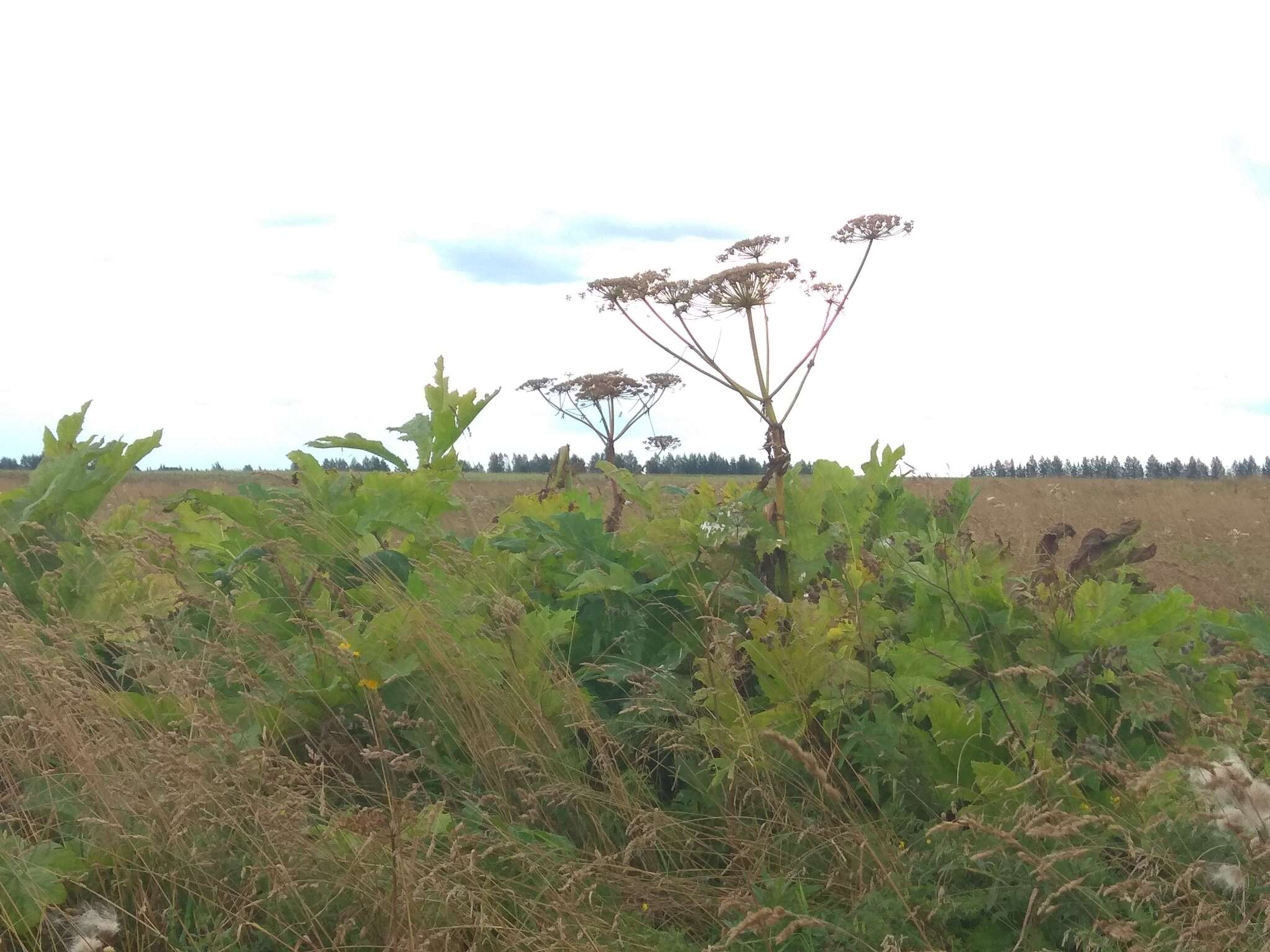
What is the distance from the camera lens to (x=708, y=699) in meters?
2.77

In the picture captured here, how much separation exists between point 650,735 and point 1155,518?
11.6 m

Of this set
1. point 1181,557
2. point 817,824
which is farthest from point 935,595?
point 1181,557

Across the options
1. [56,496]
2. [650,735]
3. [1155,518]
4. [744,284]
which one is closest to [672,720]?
[650,735]

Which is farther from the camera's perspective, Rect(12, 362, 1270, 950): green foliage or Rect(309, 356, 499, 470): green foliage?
Rect(309, 356, 499, 470): green foliage

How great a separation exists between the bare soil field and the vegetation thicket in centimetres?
68

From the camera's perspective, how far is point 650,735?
2.85 meters

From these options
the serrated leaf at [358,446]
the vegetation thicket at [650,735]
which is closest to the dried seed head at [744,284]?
the vegetation thicket at [650,735]

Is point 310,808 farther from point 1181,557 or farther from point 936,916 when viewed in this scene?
point 1181,557

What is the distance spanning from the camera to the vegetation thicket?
225 cm

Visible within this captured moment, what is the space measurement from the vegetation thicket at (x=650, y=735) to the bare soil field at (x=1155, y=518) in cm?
68

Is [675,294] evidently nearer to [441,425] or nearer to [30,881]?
[441,425]

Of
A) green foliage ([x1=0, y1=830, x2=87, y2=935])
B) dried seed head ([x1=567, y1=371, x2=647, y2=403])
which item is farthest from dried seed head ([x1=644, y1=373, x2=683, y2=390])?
green foliage ([x1=0, y1=830, x2=87, y2=935])

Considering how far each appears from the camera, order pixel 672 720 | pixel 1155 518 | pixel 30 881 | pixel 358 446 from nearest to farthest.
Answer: pixel 30 881 → pixel 672 720 → pixel 358 446 → pixel 1155 518

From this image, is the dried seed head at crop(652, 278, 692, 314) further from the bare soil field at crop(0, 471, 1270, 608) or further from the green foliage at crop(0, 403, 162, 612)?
the green foliage at crop(0, 403, 162, 612)
